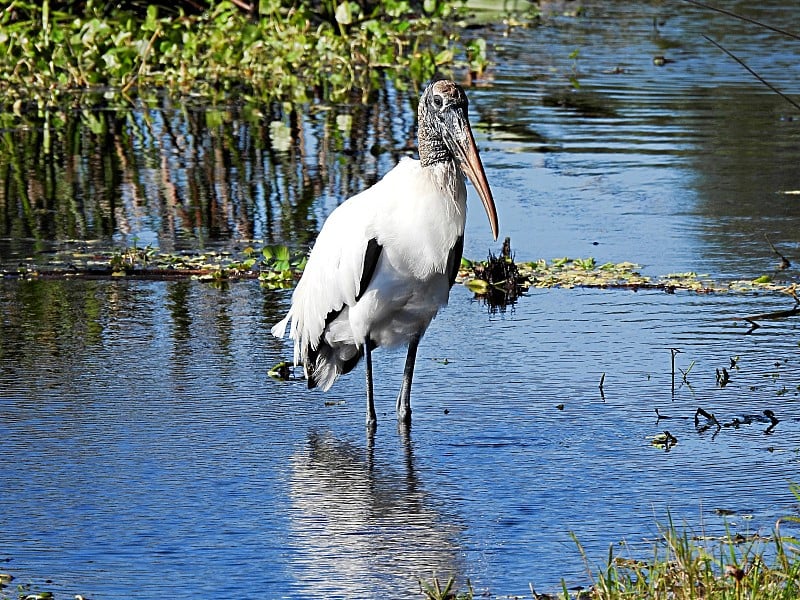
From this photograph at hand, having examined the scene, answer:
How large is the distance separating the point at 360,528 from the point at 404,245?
1380 mm

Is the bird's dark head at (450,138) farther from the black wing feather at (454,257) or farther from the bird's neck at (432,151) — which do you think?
the black wing feather at (454,257)

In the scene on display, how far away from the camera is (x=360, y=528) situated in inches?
199

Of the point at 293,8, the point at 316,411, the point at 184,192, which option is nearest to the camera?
the point at 316,411

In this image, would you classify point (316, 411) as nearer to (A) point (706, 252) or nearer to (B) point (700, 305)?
(B) point (700, 305)

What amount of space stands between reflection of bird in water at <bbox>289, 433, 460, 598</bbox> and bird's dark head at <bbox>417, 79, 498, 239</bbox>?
108 cm

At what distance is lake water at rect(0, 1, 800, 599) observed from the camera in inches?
193

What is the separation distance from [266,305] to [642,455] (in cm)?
278

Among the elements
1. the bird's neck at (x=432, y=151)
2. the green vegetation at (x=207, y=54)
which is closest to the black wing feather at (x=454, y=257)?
the bird's neck at (x=432, y=151)

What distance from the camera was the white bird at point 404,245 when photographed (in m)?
6.06

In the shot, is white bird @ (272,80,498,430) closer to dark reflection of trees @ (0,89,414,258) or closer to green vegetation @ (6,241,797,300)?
green vegetation @ (6,241,797,300)

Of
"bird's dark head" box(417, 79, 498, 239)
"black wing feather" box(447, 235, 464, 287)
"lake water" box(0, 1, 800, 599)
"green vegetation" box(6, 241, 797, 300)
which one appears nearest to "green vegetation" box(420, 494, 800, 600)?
"lake water" box(0, 1, 800, 599)

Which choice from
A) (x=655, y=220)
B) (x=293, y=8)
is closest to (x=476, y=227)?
(x=655, y=220)

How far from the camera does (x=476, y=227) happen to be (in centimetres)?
980

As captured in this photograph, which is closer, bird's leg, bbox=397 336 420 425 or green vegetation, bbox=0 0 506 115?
bird's leg, bbox=397 336 420 425
